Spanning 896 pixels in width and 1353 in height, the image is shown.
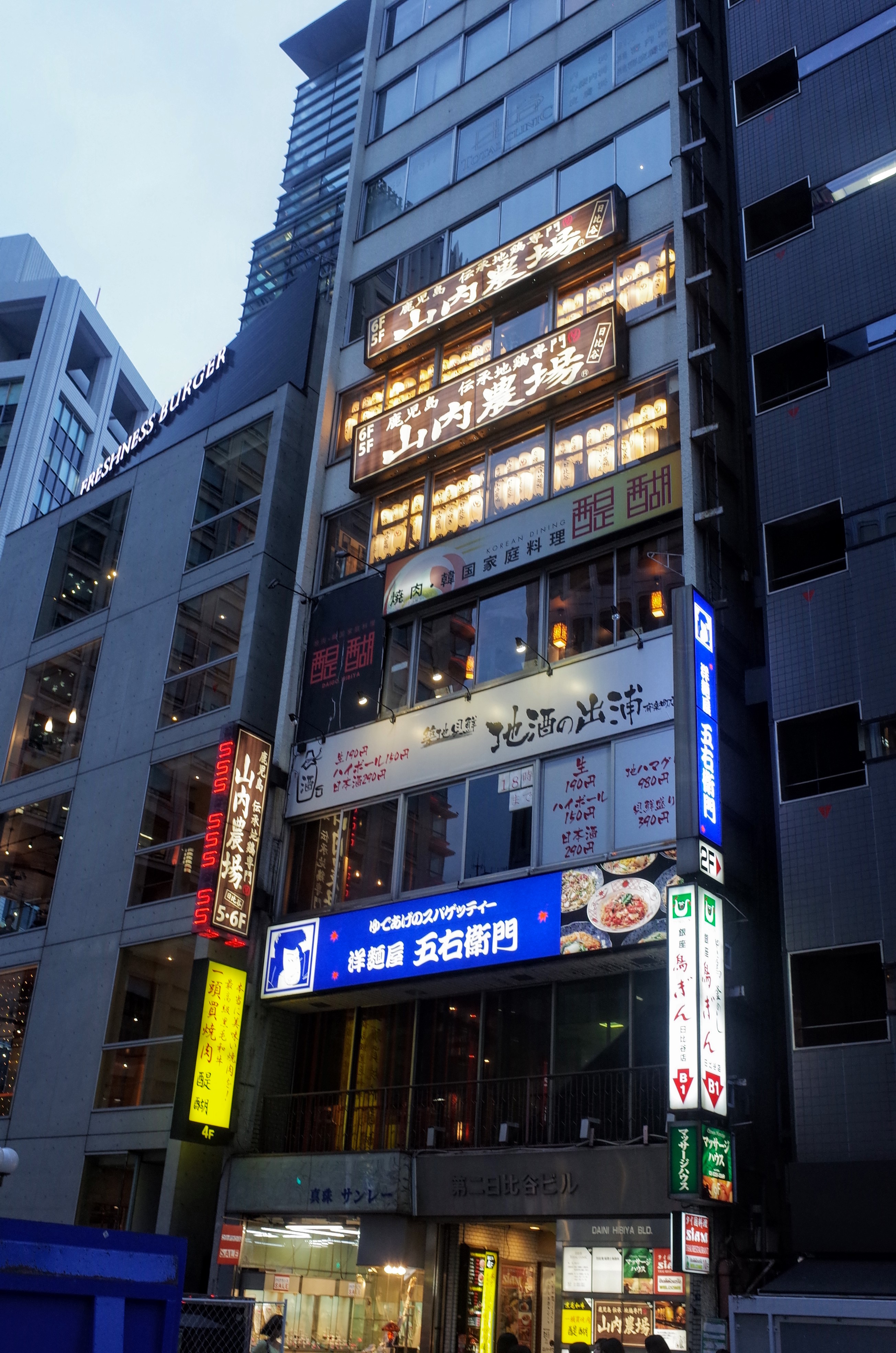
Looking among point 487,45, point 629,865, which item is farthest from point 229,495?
point 629,865

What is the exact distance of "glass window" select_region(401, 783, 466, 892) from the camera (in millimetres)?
20938

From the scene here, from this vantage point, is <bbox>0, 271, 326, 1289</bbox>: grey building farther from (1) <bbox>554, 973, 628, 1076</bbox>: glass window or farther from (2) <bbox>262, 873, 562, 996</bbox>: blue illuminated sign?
(1) <bbox>554, 973, 628, 1076</bbox>: glass window

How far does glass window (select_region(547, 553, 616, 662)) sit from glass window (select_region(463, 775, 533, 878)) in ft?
8.53

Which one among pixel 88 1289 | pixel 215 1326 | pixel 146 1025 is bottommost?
pixel 215 1326

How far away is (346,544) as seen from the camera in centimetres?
2633

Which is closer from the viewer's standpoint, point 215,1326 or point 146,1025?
point 215,1326

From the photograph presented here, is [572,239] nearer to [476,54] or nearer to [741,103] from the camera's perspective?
[741,103]

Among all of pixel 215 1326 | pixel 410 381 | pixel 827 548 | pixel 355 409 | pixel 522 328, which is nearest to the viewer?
pixel 215 1326

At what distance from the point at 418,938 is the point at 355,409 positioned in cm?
1327

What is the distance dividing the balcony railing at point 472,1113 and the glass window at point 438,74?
24099 millimetres

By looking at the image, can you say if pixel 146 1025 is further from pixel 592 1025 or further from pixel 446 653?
pixel 592 1025

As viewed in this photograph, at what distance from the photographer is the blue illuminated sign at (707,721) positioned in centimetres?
1684

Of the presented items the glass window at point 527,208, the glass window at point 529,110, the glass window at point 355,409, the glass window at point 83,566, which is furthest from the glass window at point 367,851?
the glass window at point 529,110

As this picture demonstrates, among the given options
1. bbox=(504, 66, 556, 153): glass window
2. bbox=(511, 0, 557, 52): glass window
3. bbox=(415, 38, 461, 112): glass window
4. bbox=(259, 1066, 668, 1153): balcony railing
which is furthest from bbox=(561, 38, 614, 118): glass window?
bbox=(259, 1066, 668, 1153): balcony railing
